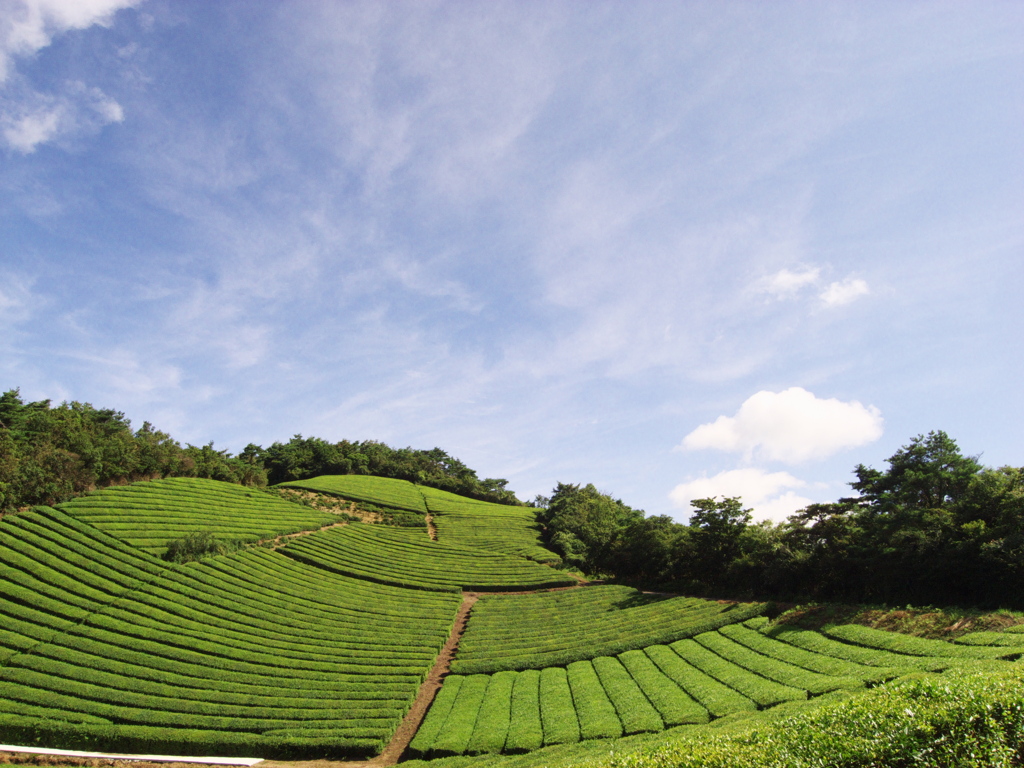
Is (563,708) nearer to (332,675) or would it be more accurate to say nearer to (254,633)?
(332,675)

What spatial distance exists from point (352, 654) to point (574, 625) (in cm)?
1853

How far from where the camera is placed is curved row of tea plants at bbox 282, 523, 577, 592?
52312mm

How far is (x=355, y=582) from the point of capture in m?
50.2

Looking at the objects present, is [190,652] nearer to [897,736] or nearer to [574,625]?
[574,625]

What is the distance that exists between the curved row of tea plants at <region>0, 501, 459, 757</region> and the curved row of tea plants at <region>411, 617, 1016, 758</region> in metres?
4.37

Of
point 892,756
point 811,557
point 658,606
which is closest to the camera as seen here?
point 892,756

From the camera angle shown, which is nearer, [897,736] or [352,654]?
[897,736]

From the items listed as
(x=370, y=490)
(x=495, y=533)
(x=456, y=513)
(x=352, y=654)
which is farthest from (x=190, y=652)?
(x=370, y=490)

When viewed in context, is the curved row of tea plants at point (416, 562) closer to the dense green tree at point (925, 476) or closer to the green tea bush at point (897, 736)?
the dense green tree at point (925, 476)

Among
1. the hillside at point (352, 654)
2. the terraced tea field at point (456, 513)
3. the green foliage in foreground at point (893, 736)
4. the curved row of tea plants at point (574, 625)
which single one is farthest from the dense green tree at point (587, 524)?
the green foliage in foreground at point (893, 736)

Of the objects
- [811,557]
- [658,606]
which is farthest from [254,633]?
[811,557]

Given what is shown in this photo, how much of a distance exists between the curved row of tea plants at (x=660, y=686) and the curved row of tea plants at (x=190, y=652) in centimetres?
437

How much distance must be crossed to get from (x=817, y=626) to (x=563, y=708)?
18272 mm

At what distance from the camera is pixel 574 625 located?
41.4 metres
